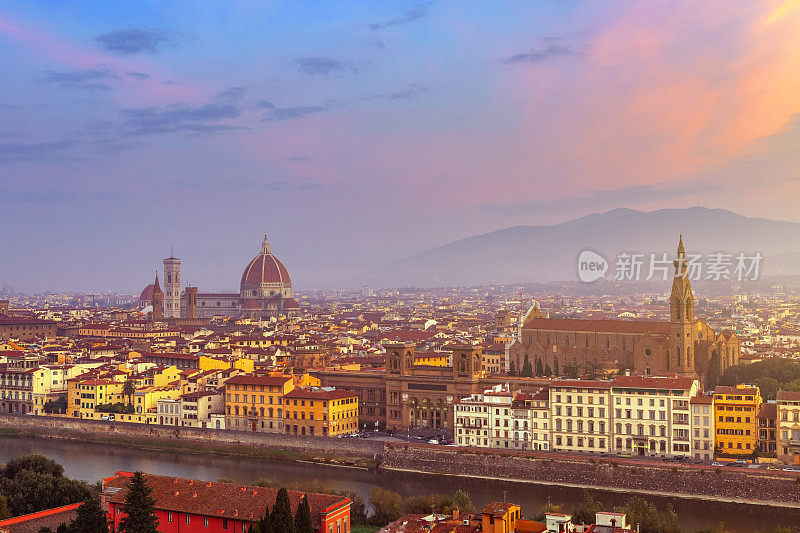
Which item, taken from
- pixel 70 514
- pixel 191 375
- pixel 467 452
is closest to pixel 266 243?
pixel 191 375

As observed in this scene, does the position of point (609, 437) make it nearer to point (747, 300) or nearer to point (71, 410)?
point (71, 410)

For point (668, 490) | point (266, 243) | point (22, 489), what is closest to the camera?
point (22, 489)

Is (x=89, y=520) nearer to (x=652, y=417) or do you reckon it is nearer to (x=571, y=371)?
(x=652, y=417)

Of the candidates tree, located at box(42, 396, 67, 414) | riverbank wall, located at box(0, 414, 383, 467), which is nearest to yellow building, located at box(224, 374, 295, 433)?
riverbank wall, located at box(0, 414, 383, 467)

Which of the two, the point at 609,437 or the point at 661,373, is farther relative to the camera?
the point at 661,373

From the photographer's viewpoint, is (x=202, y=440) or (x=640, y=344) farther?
(x=640, y=344)

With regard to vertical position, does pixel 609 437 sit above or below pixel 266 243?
below


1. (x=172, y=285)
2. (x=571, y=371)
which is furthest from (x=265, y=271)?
(x=571, y=371)

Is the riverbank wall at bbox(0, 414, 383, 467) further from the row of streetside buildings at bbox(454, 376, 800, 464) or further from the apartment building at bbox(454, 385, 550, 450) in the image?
the row of streetside buildings at bbox(454, 376, 800, 464)
